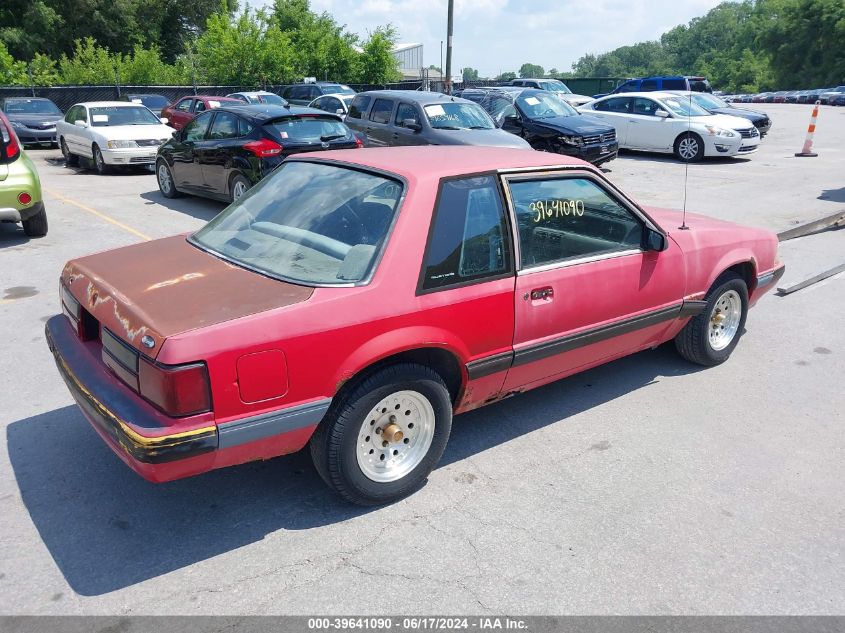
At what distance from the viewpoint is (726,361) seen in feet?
17.7

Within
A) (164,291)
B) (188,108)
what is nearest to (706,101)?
(188,108)

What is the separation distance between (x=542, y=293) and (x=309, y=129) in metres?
7.34

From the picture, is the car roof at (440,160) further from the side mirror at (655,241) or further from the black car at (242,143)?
the black car at (242,143)

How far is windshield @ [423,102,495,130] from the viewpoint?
12422 mm

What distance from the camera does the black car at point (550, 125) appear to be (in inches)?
584

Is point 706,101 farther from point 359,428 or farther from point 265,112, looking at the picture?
point 359,428

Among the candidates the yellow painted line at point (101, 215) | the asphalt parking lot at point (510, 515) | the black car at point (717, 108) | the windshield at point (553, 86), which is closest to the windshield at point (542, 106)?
the black car at point (717, 108)

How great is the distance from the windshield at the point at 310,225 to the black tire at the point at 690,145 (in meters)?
14.8

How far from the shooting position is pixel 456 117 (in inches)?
498

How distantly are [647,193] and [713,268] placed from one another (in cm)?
833

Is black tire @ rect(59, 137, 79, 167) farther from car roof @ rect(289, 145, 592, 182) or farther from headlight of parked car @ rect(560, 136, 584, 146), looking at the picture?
car roof @ rect(289, 145, 592, 182)

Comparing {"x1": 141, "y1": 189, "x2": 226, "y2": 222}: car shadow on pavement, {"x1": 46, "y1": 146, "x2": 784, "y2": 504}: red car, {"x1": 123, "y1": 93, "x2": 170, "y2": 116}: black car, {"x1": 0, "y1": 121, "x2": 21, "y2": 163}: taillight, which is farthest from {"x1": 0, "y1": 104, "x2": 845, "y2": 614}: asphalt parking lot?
{"x1": 123, "y1": 93, "x2": 170, "y2": 116}: black car

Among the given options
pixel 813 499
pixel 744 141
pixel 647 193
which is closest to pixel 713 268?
pixel 813 499

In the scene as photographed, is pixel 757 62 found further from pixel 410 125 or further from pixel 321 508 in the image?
pixel 321 508
